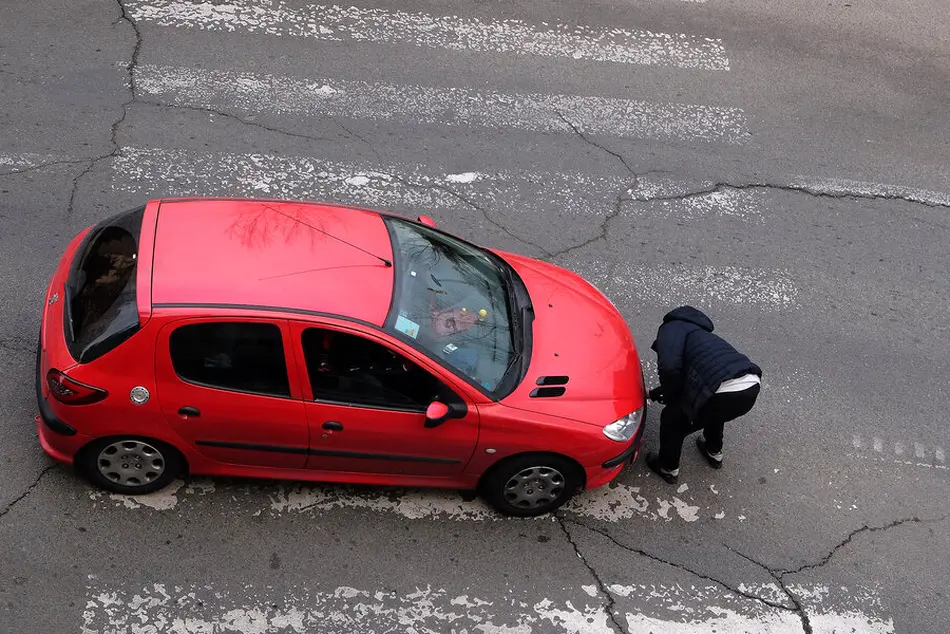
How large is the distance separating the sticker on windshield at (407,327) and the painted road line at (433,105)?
13.2 feet

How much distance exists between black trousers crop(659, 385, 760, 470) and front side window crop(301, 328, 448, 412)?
5.34 feet

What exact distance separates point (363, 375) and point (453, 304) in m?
0.79

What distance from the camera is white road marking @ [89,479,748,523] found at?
5770 mm

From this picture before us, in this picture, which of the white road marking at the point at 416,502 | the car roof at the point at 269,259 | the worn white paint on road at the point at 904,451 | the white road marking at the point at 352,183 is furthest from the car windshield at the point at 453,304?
the worn white paint on road at the point at 904,451

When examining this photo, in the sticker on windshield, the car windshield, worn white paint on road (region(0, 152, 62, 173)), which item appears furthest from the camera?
worn white paint on road (region(0, 152, 62, 173))

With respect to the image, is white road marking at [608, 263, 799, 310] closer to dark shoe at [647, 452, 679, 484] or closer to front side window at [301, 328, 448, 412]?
dark shoe at [647, 452, 679, 484]

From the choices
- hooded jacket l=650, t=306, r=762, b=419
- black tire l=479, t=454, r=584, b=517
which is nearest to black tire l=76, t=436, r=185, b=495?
black tire l=479, t=454, r=584, b=517

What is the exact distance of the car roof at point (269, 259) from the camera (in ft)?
17.2

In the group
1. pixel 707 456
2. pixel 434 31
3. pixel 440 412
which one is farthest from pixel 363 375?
pixel 434 31

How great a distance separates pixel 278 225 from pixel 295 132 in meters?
3.17

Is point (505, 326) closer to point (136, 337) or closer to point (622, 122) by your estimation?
point (136, 337)

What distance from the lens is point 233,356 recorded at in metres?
5.24

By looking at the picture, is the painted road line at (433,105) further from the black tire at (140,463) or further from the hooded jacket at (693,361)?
the black tire at (140,463)

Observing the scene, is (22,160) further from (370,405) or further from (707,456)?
(707,456)
